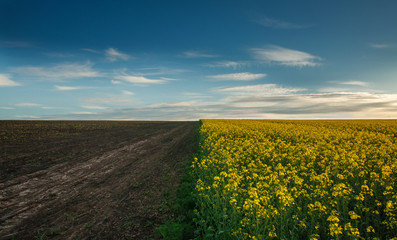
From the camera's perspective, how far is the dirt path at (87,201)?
702 centimetres

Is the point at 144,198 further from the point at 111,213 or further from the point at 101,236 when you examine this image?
the point at 101,236

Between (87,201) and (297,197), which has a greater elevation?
(297,197)

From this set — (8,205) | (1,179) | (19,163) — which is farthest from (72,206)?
(19,163)

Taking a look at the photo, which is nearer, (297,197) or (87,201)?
(297,197)

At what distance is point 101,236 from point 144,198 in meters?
2.76

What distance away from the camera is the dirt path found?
702 cm

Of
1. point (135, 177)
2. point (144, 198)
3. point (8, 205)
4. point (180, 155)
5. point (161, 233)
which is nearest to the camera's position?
point (161, 233)

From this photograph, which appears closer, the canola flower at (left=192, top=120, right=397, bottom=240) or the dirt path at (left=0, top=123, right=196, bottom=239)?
the canola flower at (left=192, top=120, right=397, bottom=240)

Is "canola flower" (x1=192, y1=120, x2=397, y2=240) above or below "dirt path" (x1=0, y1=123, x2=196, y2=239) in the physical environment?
above

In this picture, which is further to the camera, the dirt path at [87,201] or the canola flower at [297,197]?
the dirt path at [87,201]

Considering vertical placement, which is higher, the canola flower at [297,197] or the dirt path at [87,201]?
the canola flower at [297,197]

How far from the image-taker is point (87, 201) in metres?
9.06

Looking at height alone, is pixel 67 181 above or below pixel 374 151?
below

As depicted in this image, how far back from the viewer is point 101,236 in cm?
672
